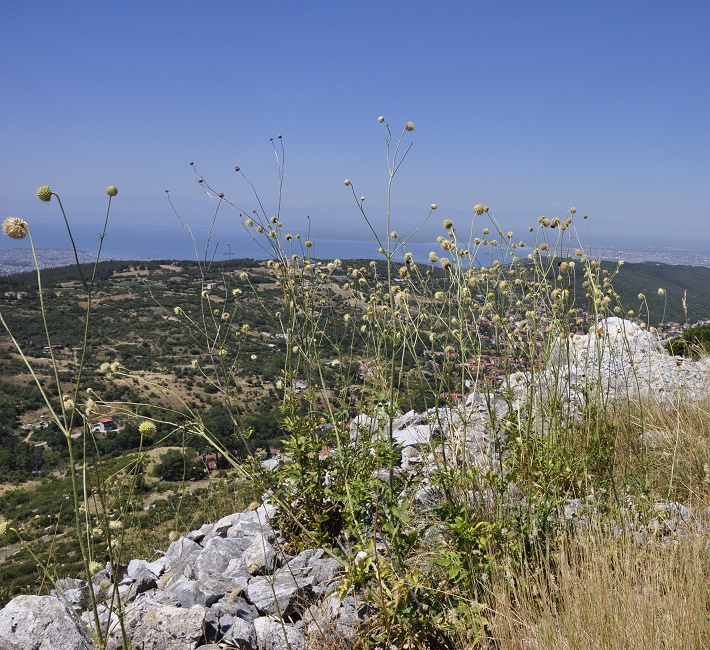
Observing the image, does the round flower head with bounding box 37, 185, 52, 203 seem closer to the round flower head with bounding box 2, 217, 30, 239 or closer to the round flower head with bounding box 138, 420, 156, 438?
the round flower head with bounding box 2, 217, 30, 239

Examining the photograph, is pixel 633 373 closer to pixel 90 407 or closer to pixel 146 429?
pixel 146 429

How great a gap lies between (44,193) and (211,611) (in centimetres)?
225

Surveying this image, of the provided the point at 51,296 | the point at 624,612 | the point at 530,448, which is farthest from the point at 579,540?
the point at 51,296

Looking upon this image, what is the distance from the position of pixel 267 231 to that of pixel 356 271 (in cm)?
87

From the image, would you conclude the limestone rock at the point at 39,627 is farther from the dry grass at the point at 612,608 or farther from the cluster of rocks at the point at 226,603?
the dry grass at the point at 612,608

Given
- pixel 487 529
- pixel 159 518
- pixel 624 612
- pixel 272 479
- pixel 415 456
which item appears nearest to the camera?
pixel 624 612

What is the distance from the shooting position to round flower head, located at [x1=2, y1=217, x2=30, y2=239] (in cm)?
187

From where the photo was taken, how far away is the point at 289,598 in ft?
9.44

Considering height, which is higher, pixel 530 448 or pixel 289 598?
pixel 530 448

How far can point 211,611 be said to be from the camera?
2.84 metres

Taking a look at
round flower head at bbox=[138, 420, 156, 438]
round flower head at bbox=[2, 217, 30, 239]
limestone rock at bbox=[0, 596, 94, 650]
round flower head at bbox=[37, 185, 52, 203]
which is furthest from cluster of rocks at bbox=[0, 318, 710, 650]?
round flower head at bbox=[37, 185, 52, 203]


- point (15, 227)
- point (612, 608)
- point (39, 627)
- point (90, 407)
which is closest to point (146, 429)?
point (90, 407)

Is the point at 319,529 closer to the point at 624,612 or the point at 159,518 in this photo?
the point at 624,612

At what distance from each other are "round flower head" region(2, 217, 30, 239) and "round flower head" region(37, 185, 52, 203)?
0.39 ft
